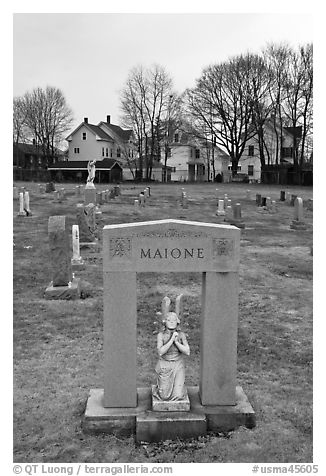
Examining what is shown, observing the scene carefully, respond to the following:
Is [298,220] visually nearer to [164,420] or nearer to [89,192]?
[89,192]

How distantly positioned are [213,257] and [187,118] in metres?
55.7

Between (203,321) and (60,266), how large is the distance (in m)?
6.41

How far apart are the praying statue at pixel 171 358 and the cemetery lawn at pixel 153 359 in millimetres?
574

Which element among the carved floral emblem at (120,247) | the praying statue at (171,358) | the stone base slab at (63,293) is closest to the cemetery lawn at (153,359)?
the stone base slab at (63,293)

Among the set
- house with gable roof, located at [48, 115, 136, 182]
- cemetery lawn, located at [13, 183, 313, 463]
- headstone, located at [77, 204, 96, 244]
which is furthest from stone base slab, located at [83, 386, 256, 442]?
house with gable roof, located at [48, 115, 136, 182]

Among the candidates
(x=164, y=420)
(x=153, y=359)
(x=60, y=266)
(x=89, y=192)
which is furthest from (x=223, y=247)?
(x=89, y=192)

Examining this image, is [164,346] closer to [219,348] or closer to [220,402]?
[219,348]

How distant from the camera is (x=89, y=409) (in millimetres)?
5992

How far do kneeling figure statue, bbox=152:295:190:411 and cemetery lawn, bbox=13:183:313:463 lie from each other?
468 millimetres

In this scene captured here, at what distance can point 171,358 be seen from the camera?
5.89m

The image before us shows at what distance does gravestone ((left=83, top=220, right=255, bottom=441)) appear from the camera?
5.72 m

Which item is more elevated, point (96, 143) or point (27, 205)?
point (96, 143)

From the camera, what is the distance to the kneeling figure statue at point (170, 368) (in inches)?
230

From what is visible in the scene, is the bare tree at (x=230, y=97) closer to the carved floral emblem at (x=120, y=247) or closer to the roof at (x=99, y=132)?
the roof at (x=99, y=132)
